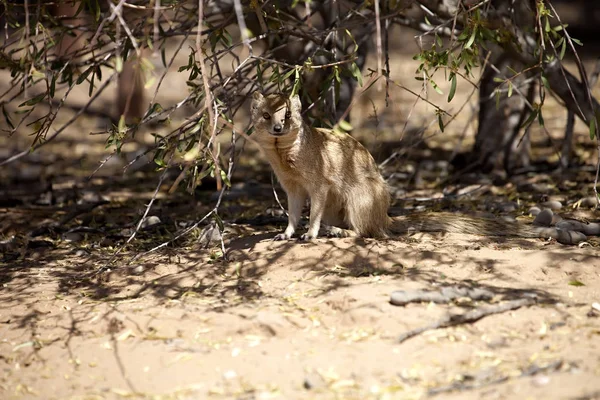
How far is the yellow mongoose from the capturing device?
17.6 feet

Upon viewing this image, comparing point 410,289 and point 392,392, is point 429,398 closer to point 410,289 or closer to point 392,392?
point 392,392

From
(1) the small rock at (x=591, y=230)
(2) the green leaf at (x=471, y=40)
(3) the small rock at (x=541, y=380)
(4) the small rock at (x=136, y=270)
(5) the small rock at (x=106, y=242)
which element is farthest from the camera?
(5) the small rock at (x=106, y=242)

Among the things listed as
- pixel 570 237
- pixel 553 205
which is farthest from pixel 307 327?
pixel 553 205

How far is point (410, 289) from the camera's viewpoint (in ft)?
14.3

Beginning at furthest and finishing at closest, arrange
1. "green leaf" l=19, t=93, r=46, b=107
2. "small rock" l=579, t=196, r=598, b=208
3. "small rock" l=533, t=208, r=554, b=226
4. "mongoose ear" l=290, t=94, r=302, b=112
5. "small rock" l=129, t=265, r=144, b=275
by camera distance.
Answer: "small rock" l=579, t=196, r=598, b=208 → "small rock" l=533, t=208, r=554, b=226 → "mongoose ear" l=290, t=94, r=302, b=112 → "small rock" l=129, t=265, r=144, b=275 → "green leaf" l=19, t=93, r=46, b=107

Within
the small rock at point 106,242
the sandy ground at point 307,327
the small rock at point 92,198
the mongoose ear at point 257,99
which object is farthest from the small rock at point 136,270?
the small rock at point 92,198

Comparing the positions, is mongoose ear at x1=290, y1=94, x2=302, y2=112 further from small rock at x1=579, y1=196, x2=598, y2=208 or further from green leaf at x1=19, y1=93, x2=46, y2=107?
small rock at x1=579, y1=196, x2=598, y2=208

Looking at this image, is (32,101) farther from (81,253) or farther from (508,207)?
(508,207)

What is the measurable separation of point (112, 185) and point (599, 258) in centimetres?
584

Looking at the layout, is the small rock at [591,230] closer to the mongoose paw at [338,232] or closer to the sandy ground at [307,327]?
the sandy ground at [307,327]

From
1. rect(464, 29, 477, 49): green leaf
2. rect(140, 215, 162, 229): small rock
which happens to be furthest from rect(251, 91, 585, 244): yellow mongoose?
rect(140, 215, 162, 229): small rock

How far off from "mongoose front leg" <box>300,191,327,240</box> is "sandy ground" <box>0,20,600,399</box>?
0.21 m

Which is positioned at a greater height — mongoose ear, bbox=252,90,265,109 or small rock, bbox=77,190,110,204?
mongoose ear, bbox=252,90,265,109

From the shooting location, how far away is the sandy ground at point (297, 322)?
3.51m
